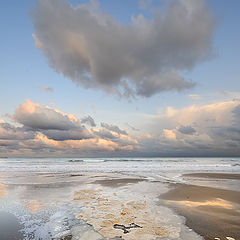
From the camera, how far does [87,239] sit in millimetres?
5391

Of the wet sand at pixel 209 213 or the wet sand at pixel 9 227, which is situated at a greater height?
the wet sand at pixel 9 227

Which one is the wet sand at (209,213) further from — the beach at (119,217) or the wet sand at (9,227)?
the wet sand at (9,227)

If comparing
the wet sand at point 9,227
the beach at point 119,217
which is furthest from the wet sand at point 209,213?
the wet sand at point 9,227

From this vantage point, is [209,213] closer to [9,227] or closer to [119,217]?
[119,217]

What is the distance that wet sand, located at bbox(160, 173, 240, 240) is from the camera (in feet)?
19.6

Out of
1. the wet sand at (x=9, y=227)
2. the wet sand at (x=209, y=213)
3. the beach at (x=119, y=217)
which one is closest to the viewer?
the wet sand at (x=9, y=227)

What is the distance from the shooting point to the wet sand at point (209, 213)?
597 cm

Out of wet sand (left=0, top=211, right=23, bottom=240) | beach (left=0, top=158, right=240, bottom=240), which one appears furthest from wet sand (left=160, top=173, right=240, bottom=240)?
wet sand (left=0, top=211, right=23, bottom=240)

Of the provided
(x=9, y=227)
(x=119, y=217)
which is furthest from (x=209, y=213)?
(x=9, y=227)

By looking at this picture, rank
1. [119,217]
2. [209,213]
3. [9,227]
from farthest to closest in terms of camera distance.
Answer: [209,213] → [119,217] → [9,227]

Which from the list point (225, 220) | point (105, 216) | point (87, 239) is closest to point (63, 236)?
point (87, 239)

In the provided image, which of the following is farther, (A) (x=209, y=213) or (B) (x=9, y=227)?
(A) (x=209, y=213)

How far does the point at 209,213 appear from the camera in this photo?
7879 millimetres

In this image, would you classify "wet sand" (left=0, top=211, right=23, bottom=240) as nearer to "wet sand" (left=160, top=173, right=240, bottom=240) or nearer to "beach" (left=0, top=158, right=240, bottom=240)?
"beach" (left=0, top=158, right=240, bottom=240)
